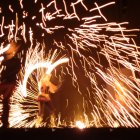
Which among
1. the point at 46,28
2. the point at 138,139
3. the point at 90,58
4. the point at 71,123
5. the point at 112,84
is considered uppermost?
the point at 46,28

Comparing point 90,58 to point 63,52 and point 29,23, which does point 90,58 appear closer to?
point 63,52

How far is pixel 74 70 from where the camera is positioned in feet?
34.5

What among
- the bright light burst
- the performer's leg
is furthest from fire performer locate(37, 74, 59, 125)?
the performer's leg

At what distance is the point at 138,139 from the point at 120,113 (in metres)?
5.95

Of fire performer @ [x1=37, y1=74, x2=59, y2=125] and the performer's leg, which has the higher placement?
fire performer @ [x1=37, y1=74, x2=59, y2=125]

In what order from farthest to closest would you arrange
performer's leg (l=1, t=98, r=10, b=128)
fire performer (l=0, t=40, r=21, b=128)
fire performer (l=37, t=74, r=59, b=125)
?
fire performer (l=37, t=74, r=59, b=125), fire performer (l=0, t=40, r=21, b=128), performer's leg (l=1, t=98, r=10, b=128)

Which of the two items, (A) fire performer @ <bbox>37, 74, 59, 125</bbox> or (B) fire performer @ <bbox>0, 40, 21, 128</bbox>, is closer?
(B) fire performer @ <bbox>0, 40, 21, 128</bbox>

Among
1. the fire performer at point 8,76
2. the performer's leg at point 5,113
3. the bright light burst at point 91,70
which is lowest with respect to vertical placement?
the performer's leg at point 5,113

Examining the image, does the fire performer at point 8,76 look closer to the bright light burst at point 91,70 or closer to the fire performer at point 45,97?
the fire performer at point 45,97

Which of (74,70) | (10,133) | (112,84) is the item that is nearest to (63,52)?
(74,70)

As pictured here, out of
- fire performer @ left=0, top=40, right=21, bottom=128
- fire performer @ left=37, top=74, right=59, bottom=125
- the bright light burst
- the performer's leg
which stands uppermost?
the bright light burst

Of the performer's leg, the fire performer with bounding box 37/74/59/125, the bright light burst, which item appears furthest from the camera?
the bright light burst

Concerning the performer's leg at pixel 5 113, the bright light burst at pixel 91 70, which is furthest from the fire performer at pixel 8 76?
the bright light burst at pixel 91 70

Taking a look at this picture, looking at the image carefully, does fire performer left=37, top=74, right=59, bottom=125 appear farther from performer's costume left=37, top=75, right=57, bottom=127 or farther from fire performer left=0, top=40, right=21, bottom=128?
fire performer left=0, top=40, right=21, bottom=128
